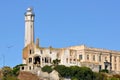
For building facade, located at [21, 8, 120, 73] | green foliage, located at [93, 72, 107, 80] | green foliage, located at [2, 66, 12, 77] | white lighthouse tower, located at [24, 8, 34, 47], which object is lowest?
green foliage, located at [93, 72, 107, 80]

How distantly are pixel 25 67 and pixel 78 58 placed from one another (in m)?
11.3

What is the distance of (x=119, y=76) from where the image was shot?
123 metres

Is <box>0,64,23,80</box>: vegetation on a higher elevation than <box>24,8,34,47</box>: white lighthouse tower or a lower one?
lower

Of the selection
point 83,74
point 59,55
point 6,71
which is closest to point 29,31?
point 59,55

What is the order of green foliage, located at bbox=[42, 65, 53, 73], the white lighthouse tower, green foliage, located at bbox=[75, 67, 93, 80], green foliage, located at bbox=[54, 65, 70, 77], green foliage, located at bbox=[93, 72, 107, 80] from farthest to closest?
the white lighthouse tower < green foliage, located at bbox=[93, 72, 107, 80] < green foliage, located at bbox=[42, 65, 53, 73] < green foliage, located at bbox=[75, 67, 93, 80] < green foliage, located at bbox=[54, 65, 70, 77]

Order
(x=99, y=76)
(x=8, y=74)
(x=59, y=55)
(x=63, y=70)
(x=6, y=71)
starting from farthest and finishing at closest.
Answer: (x=59, y=55), (x=6, y=71), (x=99, y=76), (x=8, y=74), (x=63, y=70)

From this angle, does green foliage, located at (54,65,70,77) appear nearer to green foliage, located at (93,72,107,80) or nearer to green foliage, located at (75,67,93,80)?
green foliage, located at (75,67,93,80)

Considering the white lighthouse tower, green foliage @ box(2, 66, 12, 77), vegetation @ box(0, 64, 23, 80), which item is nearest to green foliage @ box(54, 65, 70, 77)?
vegetation @ box(0, 64, 23, 80)

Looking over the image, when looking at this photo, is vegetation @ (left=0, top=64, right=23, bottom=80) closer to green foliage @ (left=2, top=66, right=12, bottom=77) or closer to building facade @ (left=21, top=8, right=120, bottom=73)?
green foliage @ (left=2, top=66, right=12, bottom=77)

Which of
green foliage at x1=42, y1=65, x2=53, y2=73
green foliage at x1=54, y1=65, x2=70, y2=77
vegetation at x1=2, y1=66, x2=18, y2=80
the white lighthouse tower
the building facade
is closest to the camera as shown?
green foliage at x1=54, y1=65, x2=70, y2=77

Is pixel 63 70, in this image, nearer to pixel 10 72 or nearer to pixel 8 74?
pixel 10 72

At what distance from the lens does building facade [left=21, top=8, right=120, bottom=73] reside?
12151cm

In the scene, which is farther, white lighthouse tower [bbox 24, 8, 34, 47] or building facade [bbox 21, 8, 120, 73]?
white lighthouse tower [bbox 24, 8, 34, 47]

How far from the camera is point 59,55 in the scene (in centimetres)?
12219
